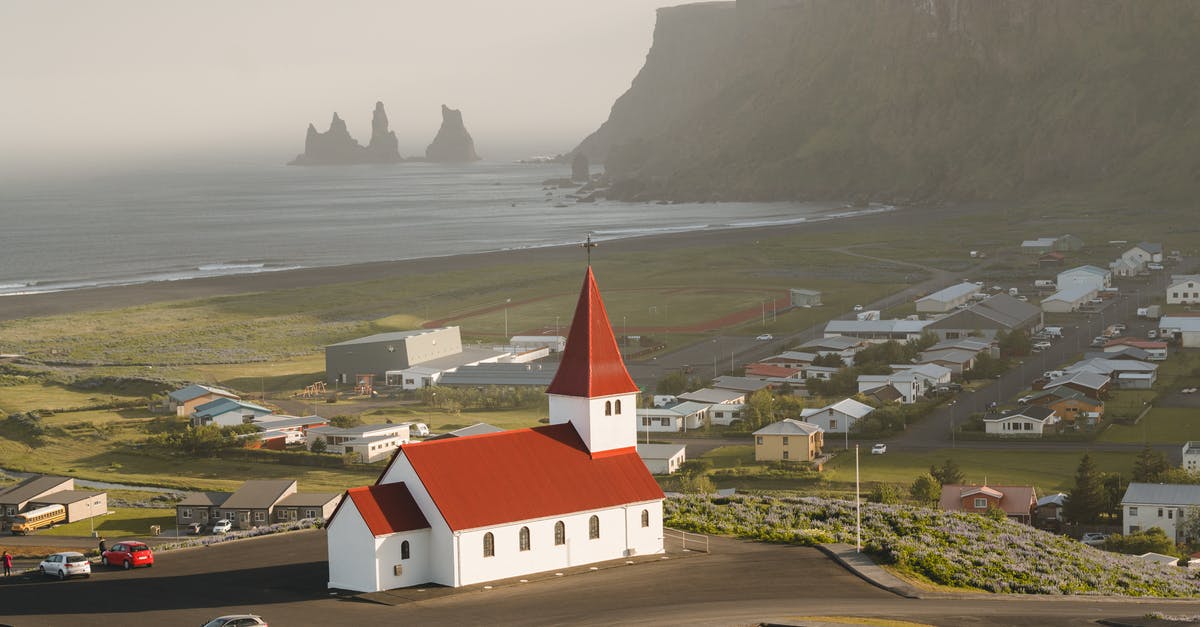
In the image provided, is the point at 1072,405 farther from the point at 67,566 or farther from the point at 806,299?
the point at 67,566

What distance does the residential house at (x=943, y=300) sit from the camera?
107 m

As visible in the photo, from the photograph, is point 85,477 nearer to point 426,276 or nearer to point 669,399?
point 669,399

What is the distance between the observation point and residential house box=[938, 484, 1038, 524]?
4947 centimetres

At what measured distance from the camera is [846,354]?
8725 centimetres

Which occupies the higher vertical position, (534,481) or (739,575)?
(534,481)

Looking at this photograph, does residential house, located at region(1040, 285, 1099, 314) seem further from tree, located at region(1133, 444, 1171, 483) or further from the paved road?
the paved road

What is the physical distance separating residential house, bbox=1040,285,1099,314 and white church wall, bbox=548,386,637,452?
76.3 m

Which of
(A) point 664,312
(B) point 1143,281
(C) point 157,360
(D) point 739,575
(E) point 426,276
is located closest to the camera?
(D) point 739,575

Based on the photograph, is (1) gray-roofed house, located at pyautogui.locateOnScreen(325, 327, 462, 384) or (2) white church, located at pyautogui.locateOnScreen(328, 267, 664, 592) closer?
(2) white church, located at pyautogui.locateOnScreen(328, 267, 664, 592)

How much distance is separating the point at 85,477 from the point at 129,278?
89.7 metres

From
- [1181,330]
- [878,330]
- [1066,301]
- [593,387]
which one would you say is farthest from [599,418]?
[1066,301]

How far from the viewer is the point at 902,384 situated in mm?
75000

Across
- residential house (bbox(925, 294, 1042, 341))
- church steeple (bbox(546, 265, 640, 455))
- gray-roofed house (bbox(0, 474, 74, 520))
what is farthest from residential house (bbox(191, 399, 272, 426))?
residential house (bbox(925, 294, 1042, 341))

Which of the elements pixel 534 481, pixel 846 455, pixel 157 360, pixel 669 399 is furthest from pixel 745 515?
pixel 157 360
